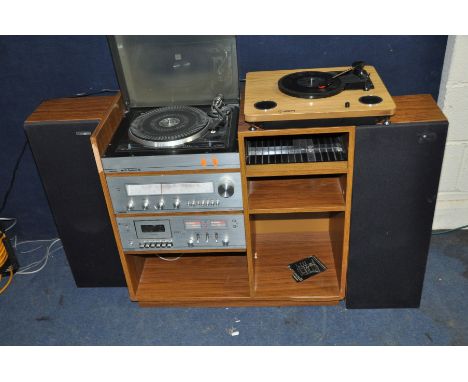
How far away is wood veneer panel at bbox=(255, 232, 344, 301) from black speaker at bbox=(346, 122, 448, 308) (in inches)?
5.3

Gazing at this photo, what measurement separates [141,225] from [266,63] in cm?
85

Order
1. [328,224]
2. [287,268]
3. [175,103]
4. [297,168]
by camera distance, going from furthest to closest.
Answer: [328,224]
[287,268]
[175,103]
[297,168]

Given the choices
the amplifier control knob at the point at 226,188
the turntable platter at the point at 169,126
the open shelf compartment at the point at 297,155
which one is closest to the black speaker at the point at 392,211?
the open shelf compartment at the point at 297,155

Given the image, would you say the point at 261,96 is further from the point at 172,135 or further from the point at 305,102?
the point at 172,135

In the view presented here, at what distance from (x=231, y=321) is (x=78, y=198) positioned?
814mm

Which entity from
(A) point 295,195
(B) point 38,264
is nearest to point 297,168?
(A) point 295,195

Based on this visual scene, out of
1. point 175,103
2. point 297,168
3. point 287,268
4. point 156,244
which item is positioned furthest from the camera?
point 287,268

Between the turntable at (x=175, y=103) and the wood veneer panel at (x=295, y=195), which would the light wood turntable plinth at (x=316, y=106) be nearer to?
the turntable at (x=175, y=103)

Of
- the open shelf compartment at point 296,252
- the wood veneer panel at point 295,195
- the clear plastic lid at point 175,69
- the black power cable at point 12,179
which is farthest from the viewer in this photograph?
the black power cable at point 12,179

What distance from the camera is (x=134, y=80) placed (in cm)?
217

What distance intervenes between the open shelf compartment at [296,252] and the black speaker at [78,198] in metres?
0.66

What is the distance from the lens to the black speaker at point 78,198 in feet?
6.58

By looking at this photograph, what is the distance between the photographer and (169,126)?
202cm

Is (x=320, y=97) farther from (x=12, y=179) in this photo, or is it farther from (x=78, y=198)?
(x=12, y=179)
